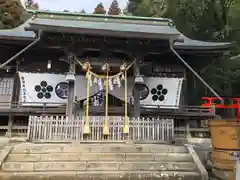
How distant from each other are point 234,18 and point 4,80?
18614 millimetres

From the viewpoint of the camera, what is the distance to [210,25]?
870 inches

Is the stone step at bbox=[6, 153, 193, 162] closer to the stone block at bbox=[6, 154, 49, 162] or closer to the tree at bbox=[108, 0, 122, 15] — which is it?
the stone block at bbox=[6, 154, 49, 162]

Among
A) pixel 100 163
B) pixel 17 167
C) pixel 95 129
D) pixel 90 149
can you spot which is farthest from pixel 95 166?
pixel 95 129

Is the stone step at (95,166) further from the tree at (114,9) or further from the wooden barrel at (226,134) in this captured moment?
the tree at (114,9)

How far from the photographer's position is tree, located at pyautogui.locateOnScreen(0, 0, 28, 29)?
29.6 meters

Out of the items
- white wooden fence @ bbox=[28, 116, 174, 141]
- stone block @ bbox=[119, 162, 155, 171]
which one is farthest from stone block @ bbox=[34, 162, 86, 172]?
white wooden fence @ bbox=[28, 116, 174, 141]

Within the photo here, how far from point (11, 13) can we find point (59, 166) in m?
28.2

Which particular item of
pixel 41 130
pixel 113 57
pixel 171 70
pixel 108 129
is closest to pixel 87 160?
pixel 108 129

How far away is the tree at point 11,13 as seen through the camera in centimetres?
2959

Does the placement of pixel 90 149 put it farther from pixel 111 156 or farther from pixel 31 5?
pixel 31 5

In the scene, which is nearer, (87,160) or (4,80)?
(87,160)

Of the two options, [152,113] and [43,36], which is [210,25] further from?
[43,36]

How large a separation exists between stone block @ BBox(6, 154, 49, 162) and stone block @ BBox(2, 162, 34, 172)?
0.86 feet

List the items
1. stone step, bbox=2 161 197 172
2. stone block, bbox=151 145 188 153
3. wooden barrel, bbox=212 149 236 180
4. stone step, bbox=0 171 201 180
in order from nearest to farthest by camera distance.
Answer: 1. wooden barrel, bbox=212 149 236 180
2. stone step, bbox=0 171 201 180
3. stone step, bbox=2 161 197 172
4. stone block, bbox=151 145 188 153
